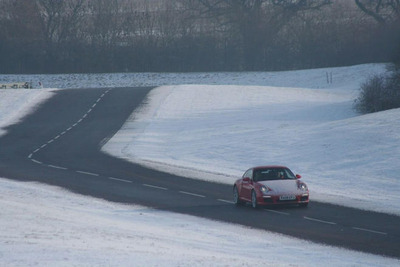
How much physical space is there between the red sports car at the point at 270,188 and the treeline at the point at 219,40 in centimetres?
6555

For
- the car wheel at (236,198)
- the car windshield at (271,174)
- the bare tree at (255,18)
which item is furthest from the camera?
the bare tree at (255,18)

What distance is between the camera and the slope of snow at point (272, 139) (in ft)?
90.1

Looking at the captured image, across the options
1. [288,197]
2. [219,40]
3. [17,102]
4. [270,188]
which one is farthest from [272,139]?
[219,40]

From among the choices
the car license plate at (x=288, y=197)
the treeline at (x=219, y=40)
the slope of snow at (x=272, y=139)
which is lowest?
the slope of snow at (x=272, y=139)

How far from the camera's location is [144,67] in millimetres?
91688

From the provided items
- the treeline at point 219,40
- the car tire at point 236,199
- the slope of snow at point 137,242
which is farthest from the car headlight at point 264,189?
the treeline at point 219,40

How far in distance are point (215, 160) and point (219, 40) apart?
60.0m

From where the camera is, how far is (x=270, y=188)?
20.7 meters

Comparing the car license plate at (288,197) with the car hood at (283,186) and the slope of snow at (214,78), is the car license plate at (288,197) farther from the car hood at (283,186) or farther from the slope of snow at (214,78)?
the slope of snow at (214,78)

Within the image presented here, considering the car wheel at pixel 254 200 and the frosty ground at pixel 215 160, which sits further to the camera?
the car wheel at pixel 254 200

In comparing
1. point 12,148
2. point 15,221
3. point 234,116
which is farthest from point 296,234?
point 234,116

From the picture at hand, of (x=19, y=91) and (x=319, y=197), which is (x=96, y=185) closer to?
(x=319, y=197)

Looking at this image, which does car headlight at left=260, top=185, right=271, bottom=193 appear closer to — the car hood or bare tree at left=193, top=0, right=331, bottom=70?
the car hood

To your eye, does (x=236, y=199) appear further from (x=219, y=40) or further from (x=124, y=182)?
(x=219, y=40)
